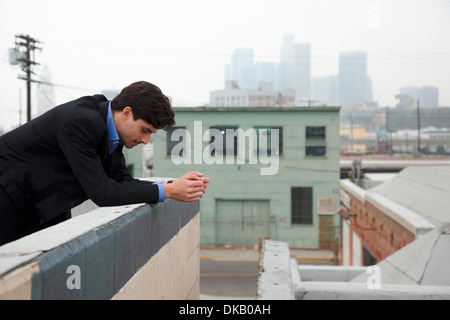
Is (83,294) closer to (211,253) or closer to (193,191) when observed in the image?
(193,191)

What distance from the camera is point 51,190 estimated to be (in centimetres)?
228

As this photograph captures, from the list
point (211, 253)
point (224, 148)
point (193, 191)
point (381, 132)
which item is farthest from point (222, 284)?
point (381, 132)

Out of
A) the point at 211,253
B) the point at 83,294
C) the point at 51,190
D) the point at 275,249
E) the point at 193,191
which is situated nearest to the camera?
the point at 83,294

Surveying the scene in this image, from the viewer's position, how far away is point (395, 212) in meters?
9.34

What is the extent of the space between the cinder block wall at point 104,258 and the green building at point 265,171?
20593 millimetres

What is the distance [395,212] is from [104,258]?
8.79m

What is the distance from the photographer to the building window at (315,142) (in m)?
24.4

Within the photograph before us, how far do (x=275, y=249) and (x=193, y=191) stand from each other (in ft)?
5.12

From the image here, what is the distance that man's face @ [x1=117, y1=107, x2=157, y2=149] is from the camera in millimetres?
2572

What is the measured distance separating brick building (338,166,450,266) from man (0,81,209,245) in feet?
22.7
